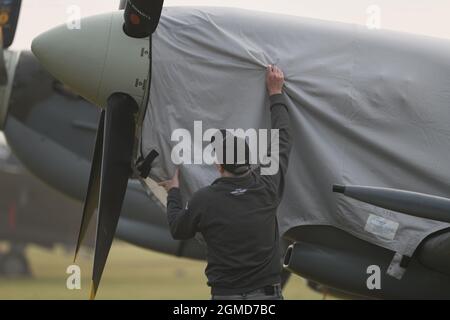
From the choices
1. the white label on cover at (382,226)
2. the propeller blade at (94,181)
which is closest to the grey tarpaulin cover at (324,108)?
the white label on cover at (382,226)

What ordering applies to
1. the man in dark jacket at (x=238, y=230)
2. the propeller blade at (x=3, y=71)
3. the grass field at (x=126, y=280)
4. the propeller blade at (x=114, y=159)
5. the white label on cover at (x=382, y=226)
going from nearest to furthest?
1. the man in dark jacket at (x=238, y=230)
2. the white label on cover at (x=382, y=226)
3. the propeller blade at (x=114, y=159)
4. the propeller blade at (x=3, y=71)
5. the grass field at (x=126, y=280)

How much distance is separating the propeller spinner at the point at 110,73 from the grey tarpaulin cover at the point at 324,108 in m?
0.14

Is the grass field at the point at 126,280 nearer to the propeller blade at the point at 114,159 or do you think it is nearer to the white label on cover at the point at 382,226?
the propeller blade at the point at 114,159

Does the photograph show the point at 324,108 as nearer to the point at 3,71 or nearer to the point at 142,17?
the point at 142,17

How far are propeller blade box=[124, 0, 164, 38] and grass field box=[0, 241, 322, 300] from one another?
4719mm

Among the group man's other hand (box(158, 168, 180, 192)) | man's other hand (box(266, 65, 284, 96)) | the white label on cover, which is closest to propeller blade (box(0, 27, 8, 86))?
man's other hand (box(158, 168, 180, 192))

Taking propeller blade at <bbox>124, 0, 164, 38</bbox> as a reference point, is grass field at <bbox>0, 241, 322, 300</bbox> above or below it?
below

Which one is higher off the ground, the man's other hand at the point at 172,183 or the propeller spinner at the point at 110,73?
the propeller spinner at the point at 110,73

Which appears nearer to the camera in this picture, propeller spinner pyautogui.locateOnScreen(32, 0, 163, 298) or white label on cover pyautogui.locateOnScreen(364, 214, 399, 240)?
white label on cover pyautogui.locateOnScreen(364, 214, 399, 240)

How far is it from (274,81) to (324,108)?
0.40m

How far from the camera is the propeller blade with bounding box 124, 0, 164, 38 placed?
5.63 m

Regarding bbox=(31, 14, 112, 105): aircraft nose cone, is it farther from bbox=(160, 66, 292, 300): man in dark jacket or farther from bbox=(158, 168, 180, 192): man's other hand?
bbox=(160, 66, 292, 300): man in dark jacket

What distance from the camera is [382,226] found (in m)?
5.61

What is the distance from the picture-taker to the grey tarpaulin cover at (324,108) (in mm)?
5688
